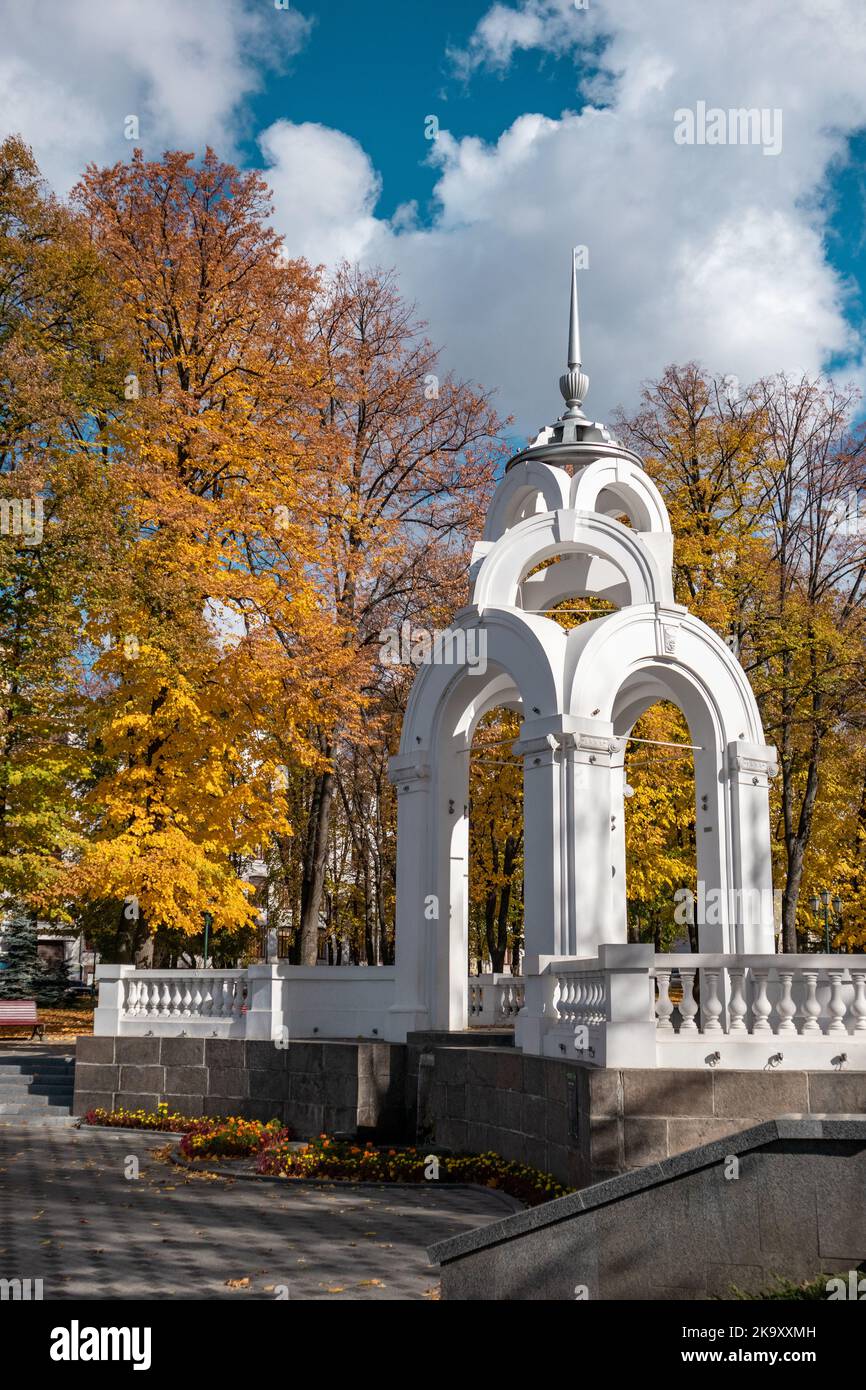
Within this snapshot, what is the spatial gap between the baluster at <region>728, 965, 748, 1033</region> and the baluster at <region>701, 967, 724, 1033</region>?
9 centimetres

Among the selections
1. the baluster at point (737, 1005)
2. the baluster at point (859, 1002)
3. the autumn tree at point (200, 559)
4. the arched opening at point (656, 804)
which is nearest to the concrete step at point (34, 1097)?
the autumn tree at point (200, 559)

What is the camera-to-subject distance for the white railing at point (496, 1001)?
57.4ft

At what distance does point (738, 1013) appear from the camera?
10.1 m

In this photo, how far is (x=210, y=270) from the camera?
949 inches

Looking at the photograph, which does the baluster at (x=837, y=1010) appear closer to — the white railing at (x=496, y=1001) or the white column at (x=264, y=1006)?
the white railing at (x=496, y=1001)

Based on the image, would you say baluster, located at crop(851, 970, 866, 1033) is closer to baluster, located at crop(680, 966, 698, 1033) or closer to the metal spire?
baluster, located at crop(680, 966, 698, 1033)

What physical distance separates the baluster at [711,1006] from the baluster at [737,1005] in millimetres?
93

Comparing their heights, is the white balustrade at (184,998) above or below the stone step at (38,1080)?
above

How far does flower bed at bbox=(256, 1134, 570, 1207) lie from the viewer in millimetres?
12172

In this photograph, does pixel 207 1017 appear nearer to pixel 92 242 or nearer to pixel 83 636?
pixel 83 636

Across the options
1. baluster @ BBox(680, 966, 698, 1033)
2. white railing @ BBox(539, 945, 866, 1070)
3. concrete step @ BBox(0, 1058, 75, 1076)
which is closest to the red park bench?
concrete step @ BBox(0, 1058, 75, 1076)

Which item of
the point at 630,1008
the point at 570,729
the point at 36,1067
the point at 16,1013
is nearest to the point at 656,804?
the point at 570,729

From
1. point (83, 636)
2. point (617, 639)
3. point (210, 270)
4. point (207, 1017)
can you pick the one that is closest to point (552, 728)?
point (617, 639)
